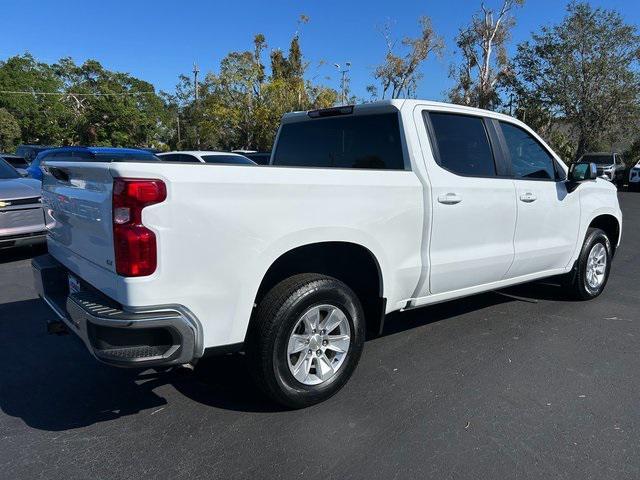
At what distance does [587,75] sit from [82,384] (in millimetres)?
30864

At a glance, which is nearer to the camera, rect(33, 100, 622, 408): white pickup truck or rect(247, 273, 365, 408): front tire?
rect(33, 100, 622, 408): white pickup truck

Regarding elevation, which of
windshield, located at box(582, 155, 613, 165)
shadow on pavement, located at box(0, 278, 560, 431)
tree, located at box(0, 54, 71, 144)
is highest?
tree, located at box(0, 54, 71, 144)

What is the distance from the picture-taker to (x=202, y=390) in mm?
3424

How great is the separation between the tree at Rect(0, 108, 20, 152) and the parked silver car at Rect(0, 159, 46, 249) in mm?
42491

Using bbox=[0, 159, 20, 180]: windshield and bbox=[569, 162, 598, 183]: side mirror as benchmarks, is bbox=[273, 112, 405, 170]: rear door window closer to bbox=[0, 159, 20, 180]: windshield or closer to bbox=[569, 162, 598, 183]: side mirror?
bbox=[569, 162, 598, 183]: side mirror

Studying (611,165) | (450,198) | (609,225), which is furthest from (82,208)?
(611,165)

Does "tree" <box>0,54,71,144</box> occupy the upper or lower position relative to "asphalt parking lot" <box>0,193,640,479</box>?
upper

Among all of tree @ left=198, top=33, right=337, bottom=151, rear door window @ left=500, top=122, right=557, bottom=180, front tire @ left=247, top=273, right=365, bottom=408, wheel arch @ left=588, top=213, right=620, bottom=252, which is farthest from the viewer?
tree @ left=198, top=33, right=337, bottom=151

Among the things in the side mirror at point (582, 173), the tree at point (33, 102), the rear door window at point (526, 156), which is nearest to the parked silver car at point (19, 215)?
the rear door window at point (526, 156)

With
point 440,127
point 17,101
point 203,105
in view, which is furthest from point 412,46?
point 17,101

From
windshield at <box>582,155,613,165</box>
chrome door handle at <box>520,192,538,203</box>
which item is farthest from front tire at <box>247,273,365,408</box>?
windshield at <box>582,155,613,165</box>

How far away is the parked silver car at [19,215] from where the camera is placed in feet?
21.7

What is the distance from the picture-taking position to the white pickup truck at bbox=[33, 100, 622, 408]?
2488 mm

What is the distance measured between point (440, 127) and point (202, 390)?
2.66 m
